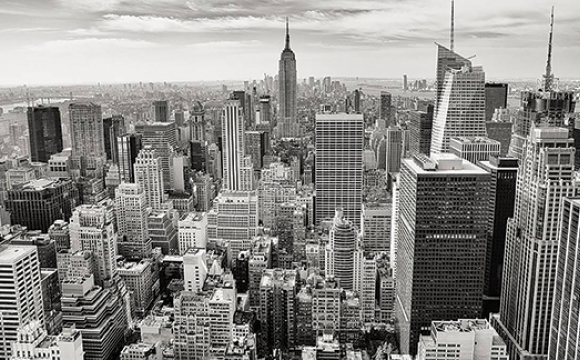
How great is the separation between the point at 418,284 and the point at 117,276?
7.96m

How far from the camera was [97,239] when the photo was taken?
1362 cm

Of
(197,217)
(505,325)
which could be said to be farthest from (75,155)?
(505,325)

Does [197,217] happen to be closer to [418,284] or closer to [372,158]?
[418,284]

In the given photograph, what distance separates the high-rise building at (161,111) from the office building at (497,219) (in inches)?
549

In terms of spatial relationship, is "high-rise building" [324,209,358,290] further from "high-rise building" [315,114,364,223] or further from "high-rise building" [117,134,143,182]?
"high-rise building" [117,134,143,182]

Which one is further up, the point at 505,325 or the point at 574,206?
the point at 574,206

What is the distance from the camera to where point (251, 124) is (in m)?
27.6

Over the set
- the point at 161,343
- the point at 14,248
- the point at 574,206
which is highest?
the point at 574,206

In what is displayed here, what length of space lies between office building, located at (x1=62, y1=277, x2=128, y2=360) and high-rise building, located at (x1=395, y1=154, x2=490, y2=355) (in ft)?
22.2

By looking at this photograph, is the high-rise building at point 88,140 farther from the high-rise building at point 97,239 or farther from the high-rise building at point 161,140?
the high-rise building at point 97,239

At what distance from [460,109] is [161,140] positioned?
13.7 meters

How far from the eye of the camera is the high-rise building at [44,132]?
18.5 meters

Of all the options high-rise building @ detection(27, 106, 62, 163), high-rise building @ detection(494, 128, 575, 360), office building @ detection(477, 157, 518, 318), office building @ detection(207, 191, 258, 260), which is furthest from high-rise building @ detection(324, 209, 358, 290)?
high-rise building @ detection(27, 106, 62, 163)

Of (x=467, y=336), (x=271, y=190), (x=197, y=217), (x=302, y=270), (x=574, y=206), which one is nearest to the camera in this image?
(x=574, y=206)
